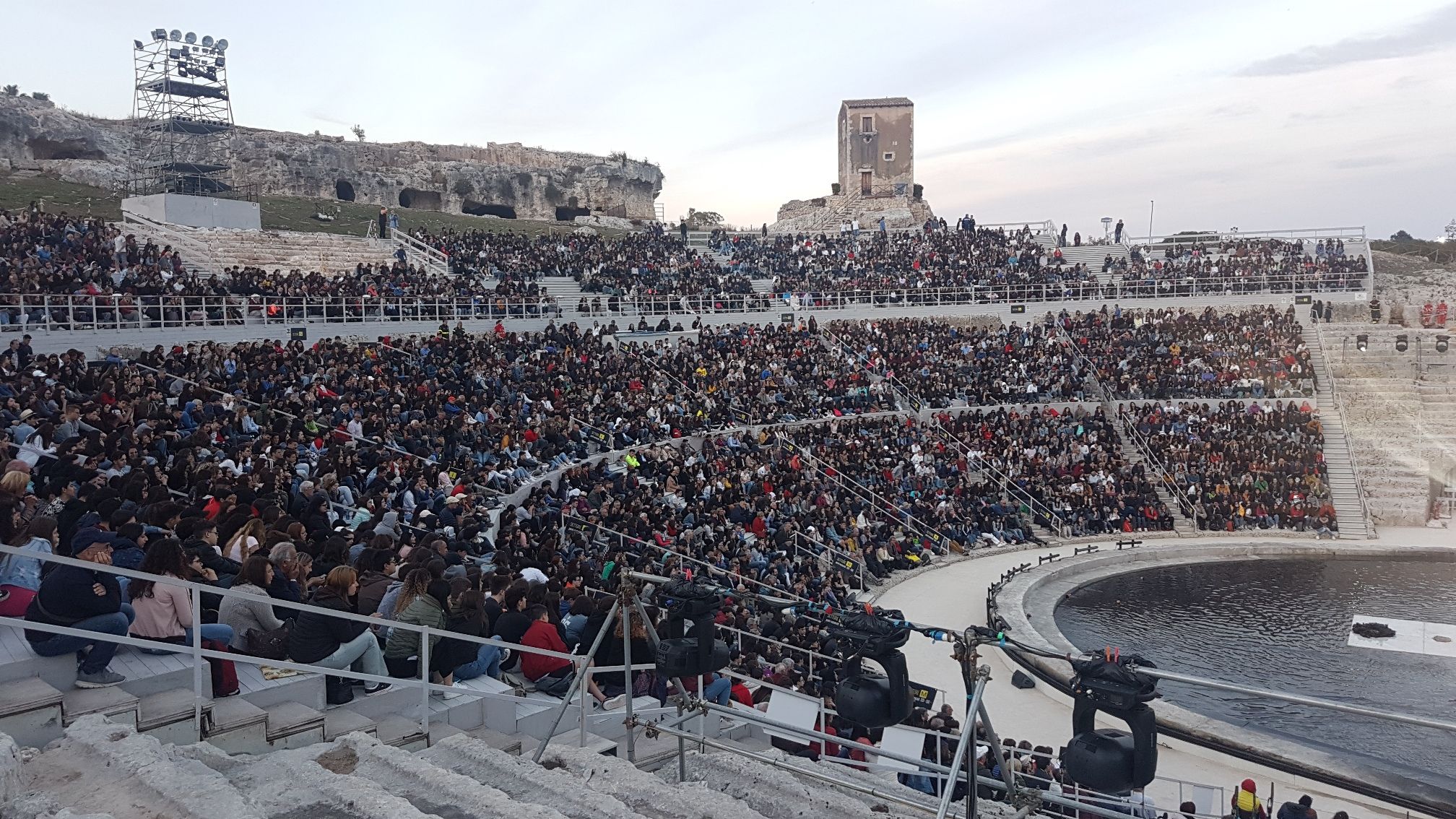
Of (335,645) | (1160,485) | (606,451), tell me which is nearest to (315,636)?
(335,645)

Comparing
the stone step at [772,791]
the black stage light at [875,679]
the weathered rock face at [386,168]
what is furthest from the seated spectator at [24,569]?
the weathered rock face at [386,168]

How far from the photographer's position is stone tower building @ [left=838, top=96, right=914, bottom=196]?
6450 cm

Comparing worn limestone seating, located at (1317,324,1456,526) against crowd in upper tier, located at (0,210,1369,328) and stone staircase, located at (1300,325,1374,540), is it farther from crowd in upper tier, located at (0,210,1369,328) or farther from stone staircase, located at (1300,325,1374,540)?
crowd in upper tier, located at (0,210,1369,328)

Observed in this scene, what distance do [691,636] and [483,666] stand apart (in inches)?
86.2

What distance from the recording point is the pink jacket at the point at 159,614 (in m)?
5.78

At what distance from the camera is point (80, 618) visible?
5.51m

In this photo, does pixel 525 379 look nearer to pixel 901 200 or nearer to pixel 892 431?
pixel 892 431

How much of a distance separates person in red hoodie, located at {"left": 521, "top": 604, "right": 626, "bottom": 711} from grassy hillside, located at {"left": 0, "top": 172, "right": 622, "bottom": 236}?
1169 inches

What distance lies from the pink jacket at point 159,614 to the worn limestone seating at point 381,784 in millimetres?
789

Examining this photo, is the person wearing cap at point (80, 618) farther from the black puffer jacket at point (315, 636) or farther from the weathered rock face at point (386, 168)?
the weathered rock face at point (386, 168)

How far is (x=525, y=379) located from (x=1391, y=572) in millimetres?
21025

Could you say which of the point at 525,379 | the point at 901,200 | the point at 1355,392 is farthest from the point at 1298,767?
the point at 901,200

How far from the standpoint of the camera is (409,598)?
718 centimetres

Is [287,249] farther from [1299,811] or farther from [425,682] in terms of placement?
[1299,811]
